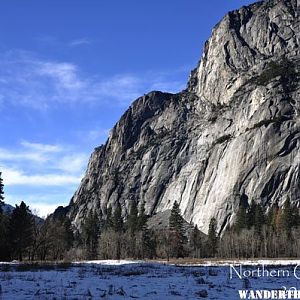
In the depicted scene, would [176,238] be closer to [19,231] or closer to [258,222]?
[258,222]

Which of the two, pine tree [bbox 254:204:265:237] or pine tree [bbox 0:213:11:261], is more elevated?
pine tree [bbox 254:204:265:237]

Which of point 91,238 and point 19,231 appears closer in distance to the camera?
point 19,231

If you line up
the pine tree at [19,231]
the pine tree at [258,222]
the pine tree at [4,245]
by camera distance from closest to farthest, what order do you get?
1. the pine tree at [4,245]
2. the pine tree at [19,231]
3. the pine tree at [258,222]

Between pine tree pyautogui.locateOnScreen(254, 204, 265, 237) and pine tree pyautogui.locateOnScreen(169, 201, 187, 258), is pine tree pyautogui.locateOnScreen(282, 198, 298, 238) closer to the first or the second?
pine tree pyautogui.locateOnScreen(254, 204, 265, 237)

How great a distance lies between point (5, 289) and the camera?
67.1ft

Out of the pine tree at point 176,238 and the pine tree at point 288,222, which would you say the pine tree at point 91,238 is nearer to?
the pine tree at point 176,238

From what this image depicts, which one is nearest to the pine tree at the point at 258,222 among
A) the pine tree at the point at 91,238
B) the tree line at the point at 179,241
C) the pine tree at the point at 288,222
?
the tree line at the point at 179,241

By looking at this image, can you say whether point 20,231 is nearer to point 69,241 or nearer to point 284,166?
point 69,241

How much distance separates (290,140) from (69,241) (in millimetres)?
116530

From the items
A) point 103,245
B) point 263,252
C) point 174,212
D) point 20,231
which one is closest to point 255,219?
point 263,252

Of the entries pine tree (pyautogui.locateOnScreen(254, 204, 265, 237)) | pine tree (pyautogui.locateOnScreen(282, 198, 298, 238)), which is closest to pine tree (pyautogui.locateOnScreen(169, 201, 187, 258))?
pine tree (pyautogui.locateOnScreen(254, 204, 265, 237))

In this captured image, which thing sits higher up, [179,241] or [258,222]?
[258,222]

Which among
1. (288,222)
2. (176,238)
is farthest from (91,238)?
(288,222)

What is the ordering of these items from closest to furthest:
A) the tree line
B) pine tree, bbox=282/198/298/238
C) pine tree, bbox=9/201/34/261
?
pine tree, bbox=9/201/34/261 → the tree line → pine tree, bbox=282/198/298/238
